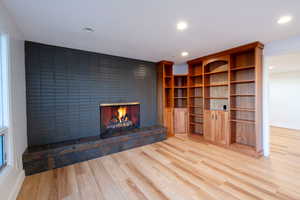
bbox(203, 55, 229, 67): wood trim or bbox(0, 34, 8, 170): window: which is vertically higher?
bbox(203, 55, 229, 67): wood trim

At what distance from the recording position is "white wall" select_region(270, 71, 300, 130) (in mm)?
A: 4867

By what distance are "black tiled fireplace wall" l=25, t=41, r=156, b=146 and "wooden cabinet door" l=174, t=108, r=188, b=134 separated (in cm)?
156

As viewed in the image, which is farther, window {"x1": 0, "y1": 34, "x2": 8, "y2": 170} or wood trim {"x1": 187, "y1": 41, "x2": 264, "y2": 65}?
wood trim {"x1": 187, "y1": 41, "x2": 264, "y2": 65}

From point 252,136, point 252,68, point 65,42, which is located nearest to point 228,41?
point 252,68

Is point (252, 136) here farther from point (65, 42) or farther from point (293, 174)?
point (65, 42)

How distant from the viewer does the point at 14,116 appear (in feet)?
6.30

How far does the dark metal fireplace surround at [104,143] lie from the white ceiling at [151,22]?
178 centimetres

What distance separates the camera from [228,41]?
2695 mm

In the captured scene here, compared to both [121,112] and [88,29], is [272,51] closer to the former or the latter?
[88,29]

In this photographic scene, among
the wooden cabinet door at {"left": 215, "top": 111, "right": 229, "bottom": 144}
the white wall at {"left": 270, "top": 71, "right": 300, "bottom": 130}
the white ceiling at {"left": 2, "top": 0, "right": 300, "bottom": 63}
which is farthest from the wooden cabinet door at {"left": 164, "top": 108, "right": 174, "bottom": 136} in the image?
the white wall at {"left": 270, "top": 71, "right": 300, "bottom": 130}

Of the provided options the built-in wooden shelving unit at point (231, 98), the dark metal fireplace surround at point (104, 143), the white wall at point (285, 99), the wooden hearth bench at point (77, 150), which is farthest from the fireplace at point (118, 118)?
the white wall at point (285, 99)

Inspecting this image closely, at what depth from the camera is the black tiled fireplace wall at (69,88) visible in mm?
2631

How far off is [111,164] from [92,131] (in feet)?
Result: 3.55

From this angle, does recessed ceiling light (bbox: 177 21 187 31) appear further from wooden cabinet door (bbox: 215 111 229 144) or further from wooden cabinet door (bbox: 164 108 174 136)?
wooden cabinet door (bbox: 164 108 174 136)
